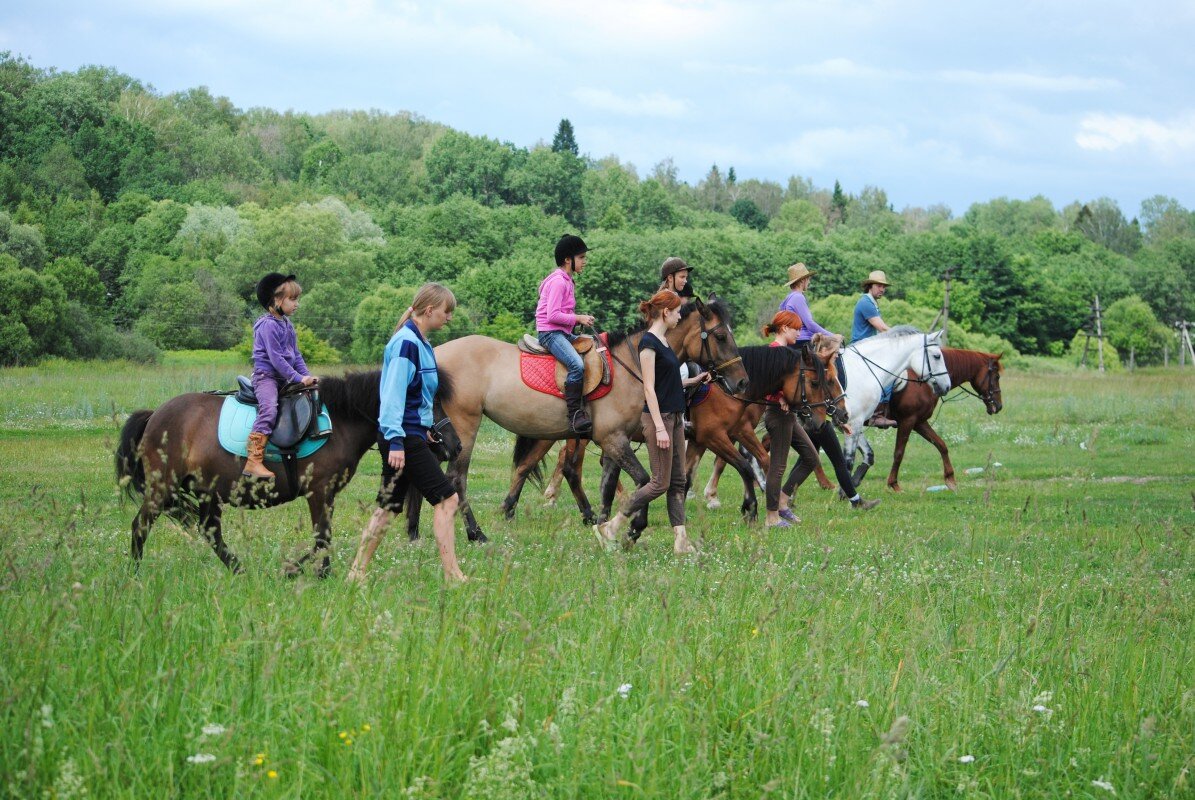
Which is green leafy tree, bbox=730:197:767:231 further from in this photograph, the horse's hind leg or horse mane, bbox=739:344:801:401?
the horse's hind leg

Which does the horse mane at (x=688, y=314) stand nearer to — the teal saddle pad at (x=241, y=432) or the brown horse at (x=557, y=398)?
the brown horse at (x=557, y=398)

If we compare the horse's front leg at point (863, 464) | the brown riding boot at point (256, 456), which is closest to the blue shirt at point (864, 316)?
the horse's front leg at point (863, 464)

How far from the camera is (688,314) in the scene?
1098 centimetres

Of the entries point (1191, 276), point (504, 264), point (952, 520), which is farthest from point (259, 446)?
point (1191, 276)

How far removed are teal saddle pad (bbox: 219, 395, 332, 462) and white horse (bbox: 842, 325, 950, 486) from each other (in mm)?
8752

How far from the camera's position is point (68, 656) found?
13.8 feet

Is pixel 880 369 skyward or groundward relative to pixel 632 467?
skyward

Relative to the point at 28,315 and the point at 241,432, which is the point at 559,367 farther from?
the point at 28,315

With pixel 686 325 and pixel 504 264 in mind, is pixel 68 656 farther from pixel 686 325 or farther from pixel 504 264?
pixel 504 264

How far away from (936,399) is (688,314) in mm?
7407

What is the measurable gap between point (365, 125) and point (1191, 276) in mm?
104613

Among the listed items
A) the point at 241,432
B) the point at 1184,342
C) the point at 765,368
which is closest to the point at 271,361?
the point at 241,432

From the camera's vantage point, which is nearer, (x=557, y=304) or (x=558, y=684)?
(x=558, y=684)

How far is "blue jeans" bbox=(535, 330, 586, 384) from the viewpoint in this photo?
35.9 ft
